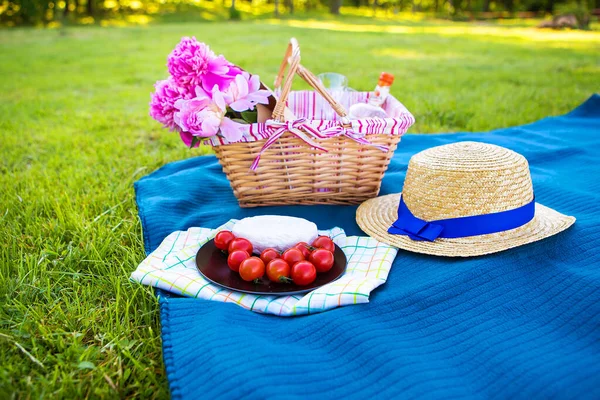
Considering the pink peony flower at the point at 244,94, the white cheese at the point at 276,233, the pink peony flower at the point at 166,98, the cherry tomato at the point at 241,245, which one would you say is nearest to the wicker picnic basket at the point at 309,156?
the pink peony flower at the point at 244,94

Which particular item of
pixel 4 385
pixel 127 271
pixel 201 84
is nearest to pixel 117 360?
pixel 4 385

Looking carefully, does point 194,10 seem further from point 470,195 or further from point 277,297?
point 277,297

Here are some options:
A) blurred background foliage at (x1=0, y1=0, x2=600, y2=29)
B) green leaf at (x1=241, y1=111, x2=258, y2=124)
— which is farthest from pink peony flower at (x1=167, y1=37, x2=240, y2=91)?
blurred background foliage at (x1=0, y1=0, x2=600, y2=29)

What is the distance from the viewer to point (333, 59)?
321 inches

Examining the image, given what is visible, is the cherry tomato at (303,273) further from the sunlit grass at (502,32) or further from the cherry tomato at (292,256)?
the sunlit grass at (502,32)

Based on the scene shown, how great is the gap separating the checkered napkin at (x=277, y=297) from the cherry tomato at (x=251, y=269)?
0.20 ft

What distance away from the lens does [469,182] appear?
1.96 m

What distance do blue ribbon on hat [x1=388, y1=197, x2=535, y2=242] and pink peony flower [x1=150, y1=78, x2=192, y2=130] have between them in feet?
3.55

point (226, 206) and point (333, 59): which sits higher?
point (333, 59)

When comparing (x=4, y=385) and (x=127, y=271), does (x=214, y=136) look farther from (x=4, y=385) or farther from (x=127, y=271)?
(x=4, y=385)

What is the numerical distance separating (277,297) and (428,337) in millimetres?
502

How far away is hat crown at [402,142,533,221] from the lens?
1.96 meters

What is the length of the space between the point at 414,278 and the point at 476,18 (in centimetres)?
2675

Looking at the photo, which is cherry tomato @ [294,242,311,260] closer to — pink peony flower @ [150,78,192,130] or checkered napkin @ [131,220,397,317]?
checkered napkin @ [131,220,397,317]
